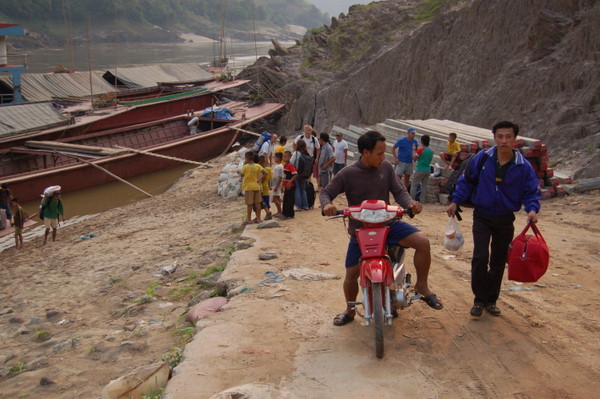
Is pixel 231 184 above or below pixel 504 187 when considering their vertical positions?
below

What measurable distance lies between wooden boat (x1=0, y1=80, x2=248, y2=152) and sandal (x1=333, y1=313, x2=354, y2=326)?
57.4 feet

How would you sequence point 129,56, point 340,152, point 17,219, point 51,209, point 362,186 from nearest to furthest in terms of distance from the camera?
point 362,186 → point 340,152 → point 17,219 → point 51,209 → point 129,56

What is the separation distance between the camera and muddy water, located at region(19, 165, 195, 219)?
18.6 metres

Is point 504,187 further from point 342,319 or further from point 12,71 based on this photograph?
point 12,71

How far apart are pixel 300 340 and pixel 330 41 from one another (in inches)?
1088

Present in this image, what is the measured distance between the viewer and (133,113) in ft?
88.7

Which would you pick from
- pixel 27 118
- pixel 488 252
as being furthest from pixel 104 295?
pixel 27 118

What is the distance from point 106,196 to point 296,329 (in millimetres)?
16325

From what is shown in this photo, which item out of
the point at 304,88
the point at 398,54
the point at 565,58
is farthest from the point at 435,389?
the point at 304,88

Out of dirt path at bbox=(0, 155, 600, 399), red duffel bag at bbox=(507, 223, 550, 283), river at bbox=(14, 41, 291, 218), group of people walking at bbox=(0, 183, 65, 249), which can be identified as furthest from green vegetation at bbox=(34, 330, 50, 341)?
river at bbox=(14, 41, 291, 218)

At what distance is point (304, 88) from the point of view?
93.5ft

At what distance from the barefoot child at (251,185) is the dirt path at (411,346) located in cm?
326

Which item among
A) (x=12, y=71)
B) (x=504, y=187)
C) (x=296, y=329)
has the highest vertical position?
(x=12, y=71)

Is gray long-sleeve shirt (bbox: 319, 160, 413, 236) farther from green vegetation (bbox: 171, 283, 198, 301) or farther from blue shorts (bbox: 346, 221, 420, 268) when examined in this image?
green vegetation (bbox: 171, 283, 198, 301)
